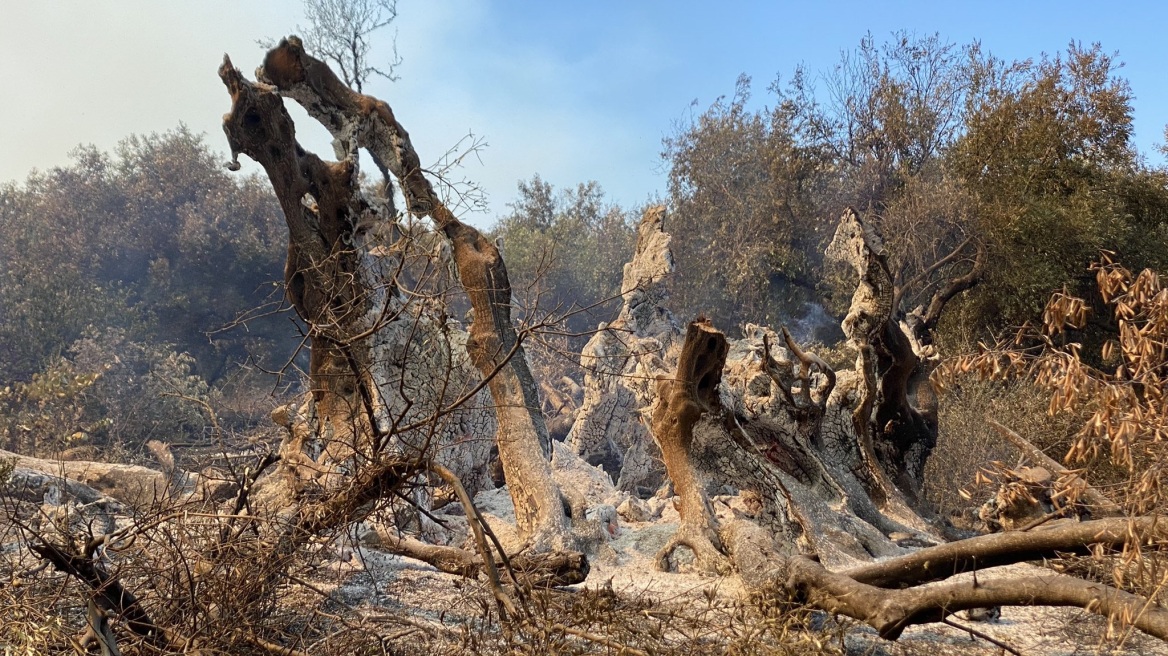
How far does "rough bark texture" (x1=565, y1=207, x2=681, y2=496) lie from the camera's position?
11086mm

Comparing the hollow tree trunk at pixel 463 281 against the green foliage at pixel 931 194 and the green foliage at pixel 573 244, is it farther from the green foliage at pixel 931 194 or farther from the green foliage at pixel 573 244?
the green foliage at pixel 573 244

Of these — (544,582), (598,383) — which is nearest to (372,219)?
(544,582)

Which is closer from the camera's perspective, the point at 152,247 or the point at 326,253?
the point at 326,253

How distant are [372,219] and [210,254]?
2108 cm

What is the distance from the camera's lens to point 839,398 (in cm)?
868

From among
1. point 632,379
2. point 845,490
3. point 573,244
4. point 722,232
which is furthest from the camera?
point 573,244

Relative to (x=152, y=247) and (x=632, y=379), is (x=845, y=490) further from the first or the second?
(x=152, y=247)

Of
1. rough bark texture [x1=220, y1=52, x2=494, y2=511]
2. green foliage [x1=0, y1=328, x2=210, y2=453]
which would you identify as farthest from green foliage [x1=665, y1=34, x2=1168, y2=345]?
green foliage [x1=0, y1=328, x2=210, y2=453]

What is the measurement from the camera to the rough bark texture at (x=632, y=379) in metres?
11.1

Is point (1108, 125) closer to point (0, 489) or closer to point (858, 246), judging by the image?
point (858, 246)

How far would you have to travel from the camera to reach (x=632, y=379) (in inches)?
409

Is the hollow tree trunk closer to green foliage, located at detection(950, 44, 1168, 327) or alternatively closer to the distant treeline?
the distant treeline

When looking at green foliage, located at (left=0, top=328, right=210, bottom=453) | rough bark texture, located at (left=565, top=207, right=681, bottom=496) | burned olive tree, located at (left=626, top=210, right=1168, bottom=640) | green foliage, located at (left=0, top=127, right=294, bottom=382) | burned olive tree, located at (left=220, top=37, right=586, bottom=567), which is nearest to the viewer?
burned olive tree, located at (left=626, top=210, right=1168, bottom=640)

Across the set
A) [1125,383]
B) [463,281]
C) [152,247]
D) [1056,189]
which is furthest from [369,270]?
[152,247]
